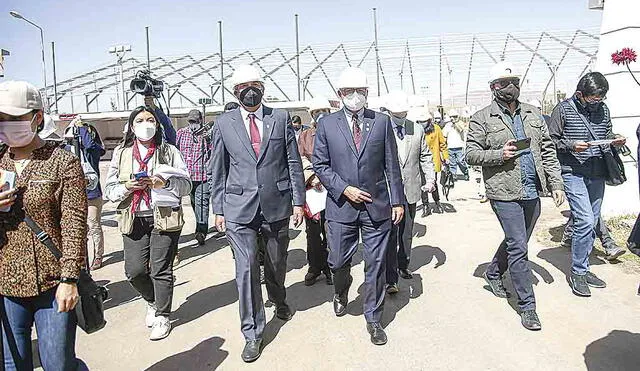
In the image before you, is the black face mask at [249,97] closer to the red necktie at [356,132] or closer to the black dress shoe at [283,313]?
the red necktie at [356,132]

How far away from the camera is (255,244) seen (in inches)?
153

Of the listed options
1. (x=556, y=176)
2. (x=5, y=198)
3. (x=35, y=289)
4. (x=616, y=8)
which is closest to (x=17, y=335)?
(x=35, y=289)

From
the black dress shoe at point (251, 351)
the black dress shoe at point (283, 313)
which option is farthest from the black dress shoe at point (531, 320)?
the black dress shoe at point (251, 351)

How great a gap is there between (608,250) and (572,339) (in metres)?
2.19

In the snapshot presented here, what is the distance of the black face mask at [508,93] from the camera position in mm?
4094

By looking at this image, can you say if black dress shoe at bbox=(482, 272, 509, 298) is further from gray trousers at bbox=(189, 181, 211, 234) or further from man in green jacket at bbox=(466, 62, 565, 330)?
gray trousers at bbox=(189, 181, 211, 234)

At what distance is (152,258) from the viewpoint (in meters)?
4.06

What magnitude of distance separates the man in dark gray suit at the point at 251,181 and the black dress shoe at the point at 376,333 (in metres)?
0.83

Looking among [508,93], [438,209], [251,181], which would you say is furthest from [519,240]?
[438,209]

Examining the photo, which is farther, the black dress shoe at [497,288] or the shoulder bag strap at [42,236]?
the black dress shoe at [497,288]

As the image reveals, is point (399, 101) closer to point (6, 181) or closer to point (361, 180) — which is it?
point (361, 180)

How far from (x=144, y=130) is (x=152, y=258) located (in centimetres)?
103

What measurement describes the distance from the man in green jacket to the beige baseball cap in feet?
10.5

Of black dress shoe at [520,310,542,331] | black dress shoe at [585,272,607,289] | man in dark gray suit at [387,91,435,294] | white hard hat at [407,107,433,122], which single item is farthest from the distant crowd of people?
white hard hat at [407,107,433,122]
